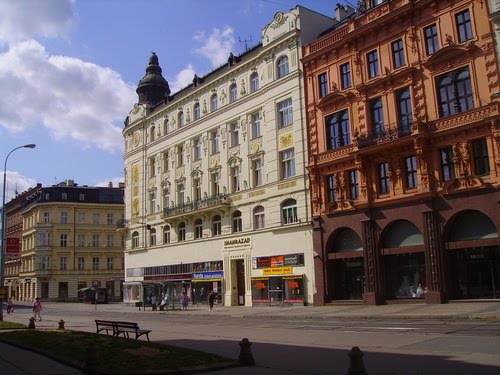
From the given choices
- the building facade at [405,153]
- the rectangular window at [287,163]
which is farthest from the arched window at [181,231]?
the building facade at [405,153]

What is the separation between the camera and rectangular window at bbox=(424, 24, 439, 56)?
3250 cm

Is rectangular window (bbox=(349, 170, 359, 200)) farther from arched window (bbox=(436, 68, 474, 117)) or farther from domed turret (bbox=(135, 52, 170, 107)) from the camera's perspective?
domed turret (bbox=(135, 52, 170, 107))

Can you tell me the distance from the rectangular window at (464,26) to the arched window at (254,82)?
18.4m

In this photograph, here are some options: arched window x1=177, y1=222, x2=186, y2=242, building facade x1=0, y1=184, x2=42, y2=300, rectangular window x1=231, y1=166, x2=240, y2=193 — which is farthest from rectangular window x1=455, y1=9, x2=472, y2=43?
building facade x1=0, y1=184, x2=42, y2=300

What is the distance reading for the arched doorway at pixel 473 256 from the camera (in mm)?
28875

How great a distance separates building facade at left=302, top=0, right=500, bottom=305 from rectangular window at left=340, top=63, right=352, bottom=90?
0.07 meters

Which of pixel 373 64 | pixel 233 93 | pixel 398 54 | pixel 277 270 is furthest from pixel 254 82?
pixel 277 270

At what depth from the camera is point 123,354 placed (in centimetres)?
1397

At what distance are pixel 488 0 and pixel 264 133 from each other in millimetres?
19665

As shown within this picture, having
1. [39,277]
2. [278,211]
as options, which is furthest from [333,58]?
[39,277]

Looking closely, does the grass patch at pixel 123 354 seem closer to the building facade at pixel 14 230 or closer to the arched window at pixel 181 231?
the arched window at pixel 181 231

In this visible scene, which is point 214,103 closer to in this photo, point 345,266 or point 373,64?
point 373,64

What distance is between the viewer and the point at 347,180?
36.4 metres

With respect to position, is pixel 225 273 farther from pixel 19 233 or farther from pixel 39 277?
pixel 19 233
